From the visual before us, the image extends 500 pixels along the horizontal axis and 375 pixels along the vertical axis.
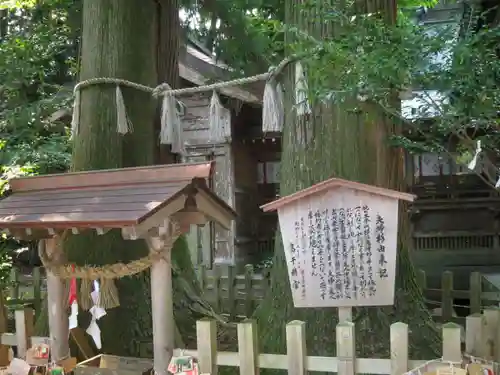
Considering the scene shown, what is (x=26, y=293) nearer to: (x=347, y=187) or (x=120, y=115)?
(x=120, y=115)

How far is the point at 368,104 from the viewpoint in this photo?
3672 mm

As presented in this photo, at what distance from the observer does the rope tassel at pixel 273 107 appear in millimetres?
4637

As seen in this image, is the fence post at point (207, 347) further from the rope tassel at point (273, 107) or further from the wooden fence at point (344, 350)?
the rope tassel at point (273, 107)

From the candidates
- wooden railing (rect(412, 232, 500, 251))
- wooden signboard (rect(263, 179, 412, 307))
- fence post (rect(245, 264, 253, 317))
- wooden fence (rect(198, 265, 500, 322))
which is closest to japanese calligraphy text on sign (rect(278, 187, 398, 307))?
wooden signboard (rect(263, 179, 412, 307))

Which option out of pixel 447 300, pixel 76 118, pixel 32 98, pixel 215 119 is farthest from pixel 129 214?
pixel 32 98

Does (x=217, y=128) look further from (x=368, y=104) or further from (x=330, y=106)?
(x=368, y=104)

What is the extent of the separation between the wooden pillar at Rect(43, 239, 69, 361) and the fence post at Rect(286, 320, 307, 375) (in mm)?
1923

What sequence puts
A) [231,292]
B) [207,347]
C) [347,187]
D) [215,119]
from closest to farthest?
[207,347] → [347,187] → [215,119] → [231,292]

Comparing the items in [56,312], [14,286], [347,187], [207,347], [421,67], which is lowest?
[14,286]

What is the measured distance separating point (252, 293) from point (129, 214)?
14.8 ft

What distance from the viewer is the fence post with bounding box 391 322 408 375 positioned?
313 centimetres

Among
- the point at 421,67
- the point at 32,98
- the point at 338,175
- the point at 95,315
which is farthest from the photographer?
the point at 32,98

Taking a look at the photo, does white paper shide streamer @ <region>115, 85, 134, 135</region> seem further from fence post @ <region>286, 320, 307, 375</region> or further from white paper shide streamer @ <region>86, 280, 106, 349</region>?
fence post @ <region>286, 320, 307, 375</region>

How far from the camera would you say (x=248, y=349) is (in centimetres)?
343
